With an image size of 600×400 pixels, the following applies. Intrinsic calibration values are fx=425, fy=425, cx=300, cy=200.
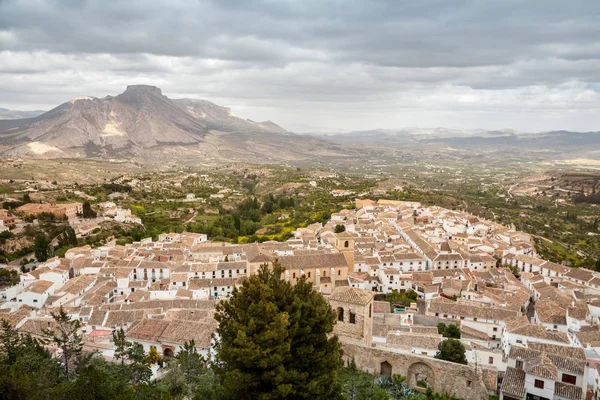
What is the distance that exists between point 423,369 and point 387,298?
675 inches

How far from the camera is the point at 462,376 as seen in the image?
17422mm

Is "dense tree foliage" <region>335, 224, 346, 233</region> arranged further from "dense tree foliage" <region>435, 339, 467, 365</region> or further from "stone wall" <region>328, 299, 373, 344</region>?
"stone wall" <region>328, 299, 373, 344</region>

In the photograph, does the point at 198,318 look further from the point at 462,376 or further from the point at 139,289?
the point at 462,376

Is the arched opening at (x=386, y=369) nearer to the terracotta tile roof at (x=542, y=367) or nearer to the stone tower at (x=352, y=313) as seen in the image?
the stone tower at (x=352, y=313)

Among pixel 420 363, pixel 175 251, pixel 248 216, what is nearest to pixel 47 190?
pixel 248 216

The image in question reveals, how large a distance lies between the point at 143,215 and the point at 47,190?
959 inches

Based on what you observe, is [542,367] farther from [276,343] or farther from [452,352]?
[276,343]

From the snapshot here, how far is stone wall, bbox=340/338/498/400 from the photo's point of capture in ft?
56.6

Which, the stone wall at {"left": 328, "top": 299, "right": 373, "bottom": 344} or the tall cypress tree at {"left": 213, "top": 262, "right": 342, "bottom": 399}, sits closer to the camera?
the tall cypress tree at {"left": 213, "top": 262, "right": 342, "bottom": 399}

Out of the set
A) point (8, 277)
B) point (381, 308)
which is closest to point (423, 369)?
point (381, 308)

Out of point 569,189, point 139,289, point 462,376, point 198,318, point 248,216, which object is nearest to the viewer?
point 462,376

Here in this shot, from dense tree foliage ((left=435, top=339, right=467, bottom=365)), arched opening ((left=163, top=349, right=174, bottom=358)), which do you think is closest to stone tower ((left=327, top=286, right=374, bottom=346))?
dense tree foliage ((left=435, top=339, right=467, bottom=365))

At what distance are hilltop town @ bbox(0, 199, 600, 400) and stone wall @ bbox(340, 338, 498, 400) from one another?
4cm

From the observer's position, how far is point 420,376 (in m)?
18.3
